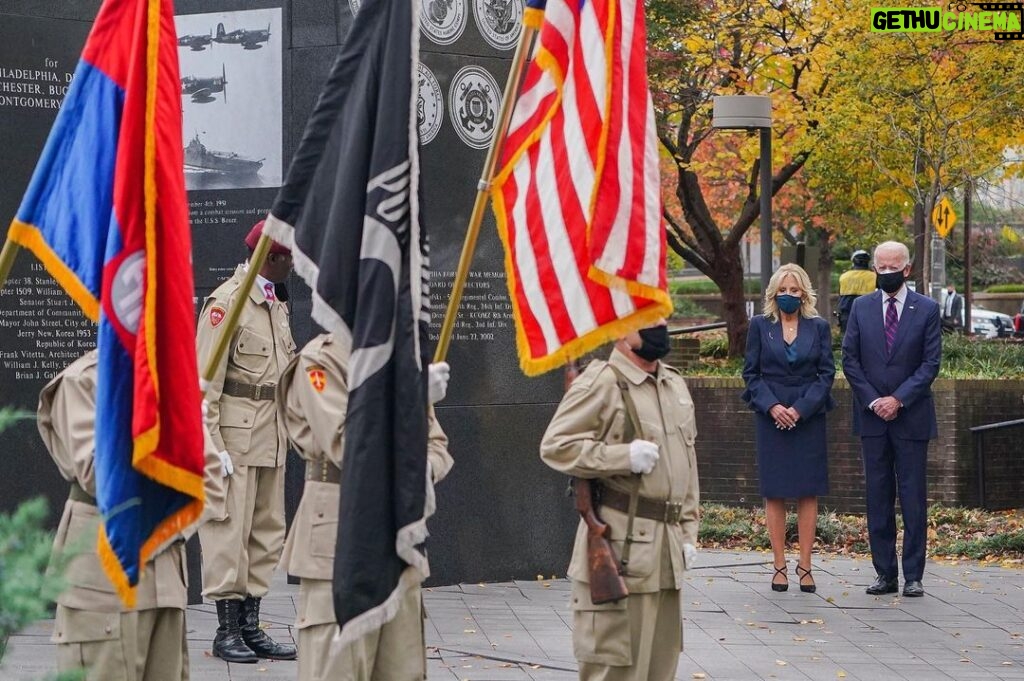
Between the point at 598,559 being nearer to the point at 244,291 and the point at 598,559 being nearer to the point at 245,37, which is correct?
the point at 244,291

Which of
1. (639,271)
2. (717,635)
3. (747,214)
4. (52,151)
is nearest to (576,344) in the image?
(639,271)

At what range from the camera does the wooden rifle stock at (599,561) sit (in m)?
6.09

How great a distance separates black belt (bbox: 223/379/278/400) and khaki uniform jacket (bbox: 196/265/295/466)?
0.6 inches

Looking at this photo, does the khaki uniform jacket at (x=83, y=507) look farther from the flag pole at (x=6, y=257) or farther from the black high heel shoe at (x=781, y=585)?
the black high heel shoe at (x=781, y=585)

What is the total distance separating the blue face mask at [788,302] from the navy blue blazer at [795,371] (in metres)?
0.13

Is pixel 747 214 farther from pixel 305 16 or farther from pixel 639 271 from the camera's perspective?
pixel 639 271

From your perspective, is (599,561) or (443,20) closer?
(599,561)

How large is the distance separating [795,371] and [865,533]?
3.82m

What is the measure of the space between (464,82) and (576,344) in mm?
5075

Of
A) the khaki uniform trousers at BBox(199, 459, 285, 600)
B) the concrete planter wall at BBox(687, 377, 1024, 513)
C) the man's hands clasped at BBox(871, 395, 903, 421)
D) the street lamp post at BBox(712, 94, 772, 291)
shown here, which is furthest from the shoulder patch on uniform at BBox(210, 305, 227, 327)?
the concrete planter wall at BBox(687, 377, 1024, 513)

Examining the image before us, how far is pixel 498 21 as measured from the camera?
11.0m

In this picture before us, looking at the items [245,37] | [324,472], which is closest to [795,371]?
[245,37]

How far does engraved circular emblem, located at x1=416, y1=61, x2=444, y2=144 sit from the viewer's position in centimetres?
1063

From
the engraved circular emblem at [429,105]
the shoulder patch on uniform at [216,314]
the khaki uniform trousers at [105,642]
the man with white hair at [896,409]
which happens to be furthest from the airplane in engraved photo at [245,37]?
the khaki uniform trousers at [105,642]
